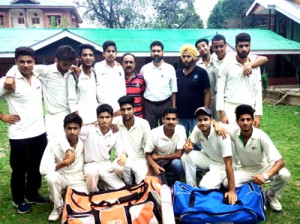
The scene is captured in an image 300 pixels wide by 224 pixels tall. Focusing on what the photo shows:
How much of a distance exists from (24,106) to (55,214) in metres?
1.28

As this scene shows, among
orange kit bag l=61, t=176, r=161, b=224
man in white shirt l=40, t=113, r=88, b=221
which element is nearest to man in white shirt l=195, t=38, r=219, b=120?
orange kit bag l=61, t=176, r=161, b=224

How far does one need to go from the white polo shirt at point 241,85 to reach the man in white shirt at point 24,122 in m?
2.28

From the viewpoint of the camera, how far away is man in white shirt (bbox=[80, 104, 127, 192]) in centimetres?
389

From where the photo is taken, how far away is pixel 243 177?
371cm

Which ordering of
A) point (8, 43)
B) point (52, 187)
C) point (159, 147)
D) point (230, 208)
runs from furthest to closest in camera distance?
point (8, 43) < point (159, 147) < point (52, 187) < point (230, 208)

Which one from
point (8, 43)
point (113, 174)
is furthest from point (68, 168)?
point (8, 43)

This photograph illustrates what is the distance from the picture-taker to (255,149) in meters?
3.61

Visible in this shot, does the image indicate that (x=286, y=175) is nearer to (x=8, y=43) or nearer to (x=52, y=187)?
(x=52, y=187)

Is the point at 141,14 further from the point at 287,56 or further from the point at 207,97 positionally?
the point at 207,97

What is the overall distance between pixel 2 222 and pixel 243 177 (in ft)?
9.20

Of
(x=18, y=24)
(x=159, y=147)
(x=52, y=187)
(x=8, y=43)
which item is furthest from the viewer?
(x=18, y=24)

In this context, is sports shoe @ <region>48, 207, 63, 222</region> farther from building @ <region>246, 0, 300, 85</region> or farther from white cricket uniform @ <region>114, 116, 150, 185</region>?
building @ <region>246, 0, 300, 85</region>

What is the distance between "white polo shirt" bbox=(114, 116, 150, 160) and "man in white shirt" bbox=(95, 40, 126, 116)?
0.33 metres

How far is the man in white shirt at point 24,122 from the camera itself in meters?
3.51
